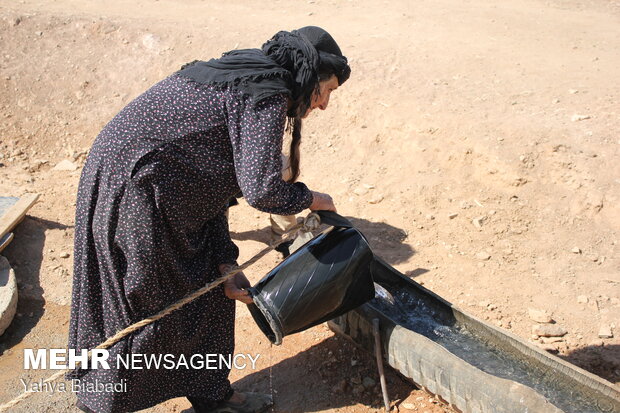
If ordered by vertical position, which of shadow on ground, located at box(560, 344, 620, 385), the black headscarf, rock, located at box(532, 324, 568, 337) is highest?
the black headscarf

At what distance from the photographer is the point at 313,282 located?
2.63 m

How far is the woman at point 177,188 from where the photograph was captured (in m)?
2.19

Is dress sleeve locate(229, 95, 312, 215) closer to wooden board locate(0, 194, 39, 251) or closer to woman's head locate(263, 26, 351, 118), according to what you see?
woman's head locate(263, 26, 351, 118)

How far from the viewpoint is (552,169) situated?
4707mm

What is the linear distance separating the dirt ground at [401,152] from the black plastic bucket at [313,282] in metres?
0.78

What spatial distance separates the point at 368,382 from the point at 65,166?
371 centimetres

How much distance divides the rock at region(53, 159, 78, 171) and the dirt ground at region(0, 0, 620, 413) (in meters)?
0.02

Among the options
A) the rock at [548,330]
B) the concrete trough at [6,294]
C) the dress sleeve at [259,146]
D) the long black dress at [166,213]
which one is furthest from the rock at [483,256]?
the concrete trough at [6,294]

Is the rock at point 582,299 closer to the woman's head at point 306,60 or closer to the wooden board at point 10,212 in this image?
the woman's head at point 306,60

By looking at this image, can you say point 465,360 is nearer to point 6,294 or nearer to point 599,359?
point 599,359

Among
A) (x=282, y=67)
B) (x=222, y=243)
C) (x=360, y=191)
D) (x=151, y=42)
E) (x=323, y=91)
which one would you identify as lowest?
(x=360, y=191)

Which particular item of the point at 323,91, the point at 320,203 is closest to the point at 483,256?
the point at 320,203

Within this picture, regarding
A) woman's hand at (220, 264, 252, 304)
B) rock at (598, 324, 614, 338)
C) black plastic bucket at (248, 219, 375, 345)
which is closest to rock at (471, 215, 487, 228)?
rock at (598, 324, 614, 338)

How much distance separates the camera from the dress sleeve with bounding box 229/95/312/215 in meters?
2.14
